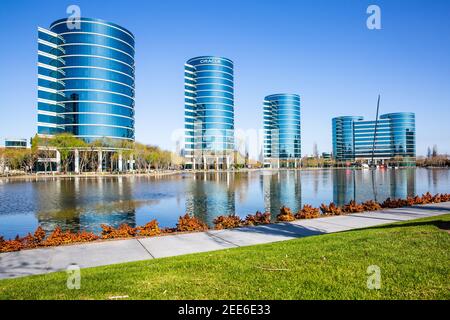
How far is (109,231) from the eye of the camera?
14109 mm

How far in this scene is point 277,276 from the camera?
24.4 ft

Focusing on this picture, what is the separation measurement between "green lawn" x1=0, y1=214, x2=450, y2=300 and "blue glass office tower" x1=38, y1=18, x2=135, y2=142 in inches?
4657

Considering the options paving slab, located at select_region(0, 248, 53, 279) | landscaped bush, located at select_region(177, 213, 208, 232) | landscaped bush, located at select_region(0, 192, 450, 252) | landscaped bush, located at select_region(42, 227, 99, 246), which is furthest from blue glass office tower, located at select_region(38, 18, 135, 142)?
paving slab, located at select_region(0, 248, 53, 279)

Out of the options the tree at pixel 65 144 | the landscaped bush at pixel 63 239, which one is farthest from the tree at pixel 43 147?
the landscaped bush at pixel 63 239

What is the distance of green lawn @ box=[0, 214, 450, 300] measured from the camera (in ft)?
21.2

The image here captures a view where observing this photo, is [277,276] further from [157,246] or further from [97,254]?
[97,254]

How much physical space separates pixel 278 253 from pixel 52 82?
12941 centimetres

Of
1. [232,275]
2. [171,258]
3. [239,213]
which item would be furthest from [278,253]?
[239,213]

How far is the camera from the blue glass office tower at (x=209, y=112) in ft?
575

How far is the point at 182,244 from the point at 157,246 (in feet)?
3.01

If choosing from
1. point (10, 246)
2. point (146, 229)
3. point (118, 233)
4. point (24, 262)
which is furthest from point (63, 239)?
point (146, 229)

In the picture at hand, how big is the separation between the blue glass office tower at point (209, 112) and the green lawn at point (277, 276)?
6564 inches
